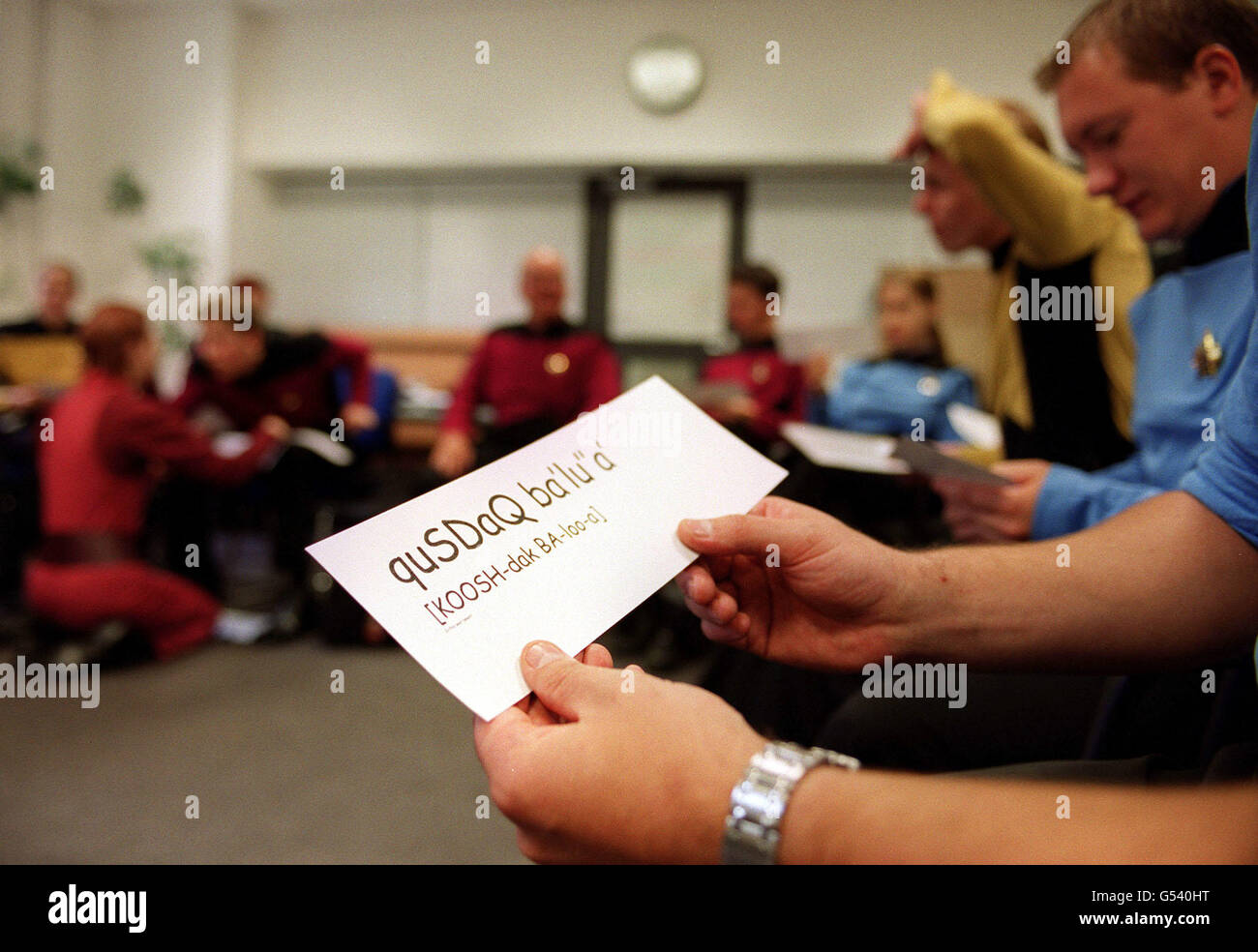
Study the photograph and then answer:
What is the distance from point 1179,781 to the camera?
583 millimetres

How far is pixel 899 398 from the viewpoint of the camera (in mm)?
2490

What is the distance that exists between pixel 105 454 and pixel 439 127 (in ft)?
10.9

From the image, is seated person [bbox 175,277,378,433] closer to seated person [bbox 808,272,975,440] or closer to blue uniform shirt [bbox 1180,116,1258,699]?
seated person [bbox 808,272,975,440]

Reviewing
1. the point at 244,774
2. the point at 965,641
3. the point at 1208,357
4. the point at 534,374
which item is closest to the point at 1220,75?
the point at 1208,357

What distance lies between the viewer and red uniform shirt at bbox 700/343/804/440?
2.97 m

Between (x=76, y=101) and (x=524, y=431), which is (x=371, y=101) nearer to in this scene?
(x=76, y=101)

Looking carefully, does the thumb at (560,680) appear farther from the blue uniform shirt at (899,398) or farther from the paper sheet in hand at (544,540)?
the blue uniform shirt at (899,398)

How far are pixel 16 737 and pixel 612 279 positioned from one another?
388 cm

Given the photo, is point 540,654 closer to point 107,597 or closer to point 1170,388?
point 1170,388

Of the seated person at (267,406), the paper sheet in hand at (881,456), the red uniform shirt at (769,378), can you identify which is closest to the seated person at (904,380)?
the red uniform shirt at (769,378)

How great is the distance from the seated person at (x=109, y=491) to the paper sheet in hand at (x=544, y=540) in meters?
2.28

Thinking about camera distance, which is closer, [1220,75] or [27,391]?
[1220,75]
